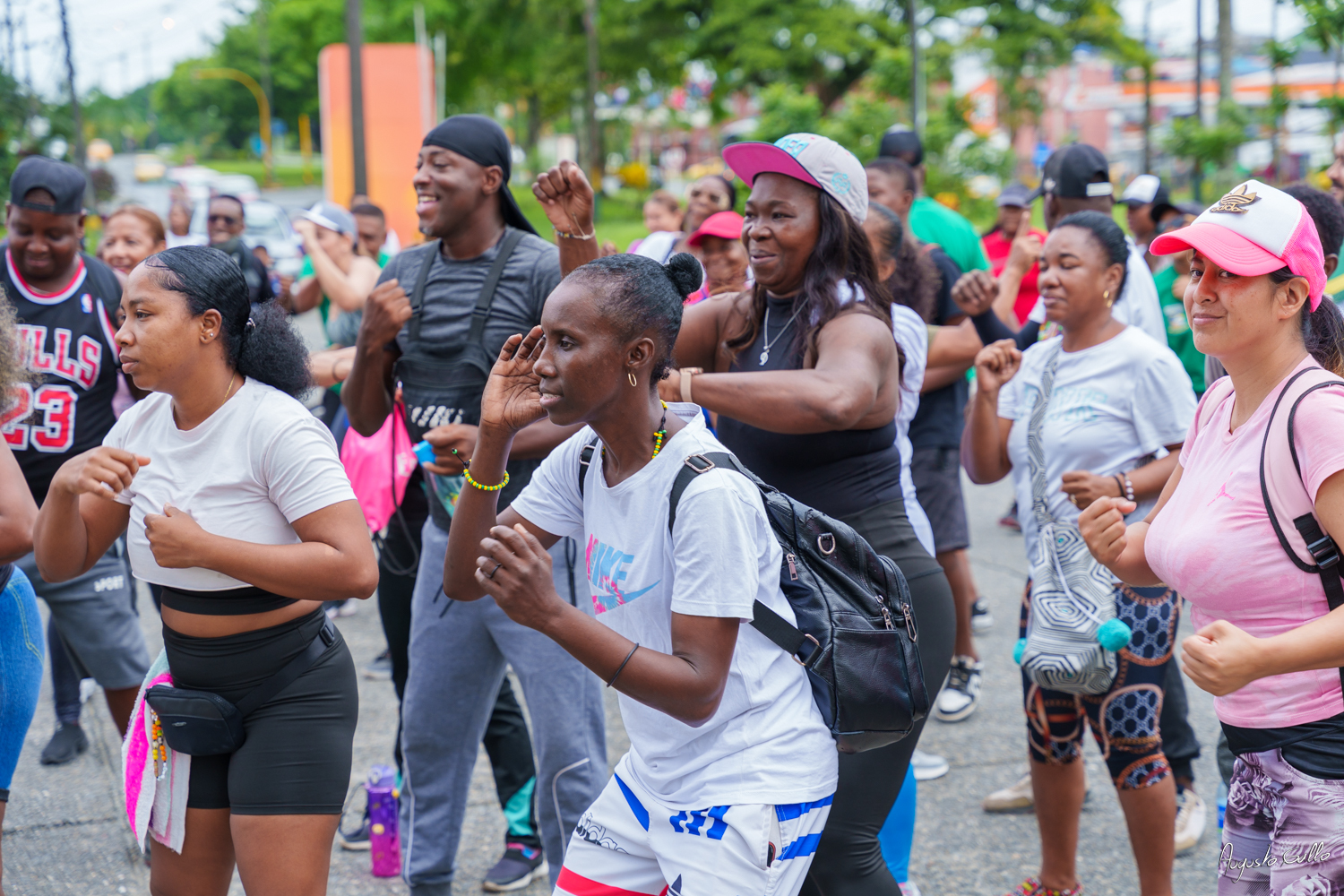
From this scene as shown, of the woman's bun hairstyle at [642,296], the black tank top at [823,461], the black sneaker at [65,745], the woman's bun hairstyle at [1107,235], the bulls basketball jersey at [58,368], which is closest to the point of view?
the woman's bun hairstyle at [642,296]

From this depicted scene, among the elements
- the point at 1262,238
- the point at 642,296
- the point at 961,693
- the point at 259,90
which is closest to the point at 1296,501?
the point at 1262,238

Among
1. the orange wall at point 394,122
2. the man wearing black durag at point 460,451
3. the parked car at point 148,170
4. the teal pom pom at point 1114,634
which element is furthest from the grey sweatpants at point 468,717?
the parked car at point 148,170

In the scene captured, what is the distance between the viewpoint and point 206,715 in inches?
101

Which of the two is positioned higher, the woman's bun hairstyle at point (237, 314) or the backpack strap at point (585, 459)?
the woman's bun hairstyle at point (237, 314)

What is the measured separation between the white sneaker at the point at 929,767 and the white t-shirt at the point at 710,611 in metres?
2.50

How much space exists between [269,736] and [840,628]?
4.28ft

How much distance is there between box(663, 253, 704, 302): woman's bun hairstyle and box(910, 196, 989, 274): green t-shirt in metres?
3.71

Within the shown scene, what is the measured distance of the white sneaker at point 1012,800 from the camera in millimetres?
4312

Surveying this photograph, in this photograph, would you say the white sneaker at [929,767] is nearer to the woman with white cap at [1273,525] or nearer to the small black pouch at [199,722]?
the woman with white cap at [1273,525]

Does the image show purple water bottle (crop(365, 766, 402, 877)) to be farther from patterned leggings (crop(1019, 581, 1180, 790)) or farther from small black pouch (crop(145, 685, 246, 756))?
patterned leggings (crop(1019, 581, 1180, 790))

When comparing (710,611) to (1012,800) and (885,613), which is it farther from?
(1012,800)

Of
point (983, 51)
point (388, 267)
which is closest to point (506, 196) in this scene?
point (388, 267)

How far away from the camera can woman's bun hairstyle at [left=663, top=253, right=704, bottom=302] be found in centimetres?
236

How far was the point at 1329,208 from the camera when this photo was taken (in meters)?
3.43
